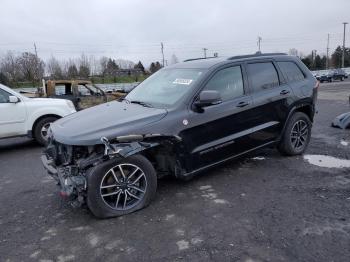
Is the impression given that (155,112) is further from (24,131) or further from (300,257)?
(24,131)

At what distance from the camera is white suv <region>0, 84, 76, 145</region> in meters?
7.84

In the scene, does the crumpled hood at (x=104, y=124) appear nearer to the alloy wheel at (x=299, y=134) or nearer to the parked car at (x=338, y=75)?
the alloy wheel at (x=299, y=134)

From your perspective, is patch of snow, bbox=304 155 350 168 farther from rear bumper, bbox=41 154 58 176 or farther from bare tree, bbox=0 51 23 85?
bare tree, bbox=0 51 23 85

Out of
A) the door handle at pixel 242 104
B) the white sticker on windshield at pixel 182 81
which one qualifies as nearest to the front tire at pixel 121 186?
the white sticker on windshield at pixel 182 81

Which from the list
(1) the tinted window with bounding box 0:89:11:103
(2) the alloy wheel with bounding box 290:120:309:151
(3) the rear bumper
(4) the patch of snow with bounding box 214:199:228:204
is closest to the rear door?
(2) the alloy wheel with bounding box 290:120:309:151

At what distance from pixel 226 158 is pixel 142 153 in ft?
4.37

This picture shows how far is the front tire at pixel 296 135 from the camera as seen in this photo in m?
5.88

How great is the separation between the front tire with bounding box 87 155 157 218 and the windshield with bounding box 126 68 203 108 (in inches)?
37.7

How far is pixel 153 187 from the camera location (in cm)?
425

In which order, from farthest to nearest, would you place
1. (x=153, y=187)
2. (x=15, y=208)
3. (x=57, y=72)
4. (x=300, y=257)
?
(x=57, y=72) < (x=15, y=208) < (x=153, y=187) < (x=300, y=257)

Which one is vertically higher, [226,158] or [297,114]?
[297,114]

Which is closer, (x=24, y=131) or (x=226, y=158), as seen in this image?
(x=226, y=158)

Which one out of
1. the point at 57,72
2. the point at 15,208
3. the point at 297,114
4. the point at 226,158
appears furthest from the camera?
the point at 57,72

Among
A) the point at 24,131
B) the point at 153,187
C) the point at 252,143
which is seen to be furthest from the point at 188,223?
the point at 24,131
